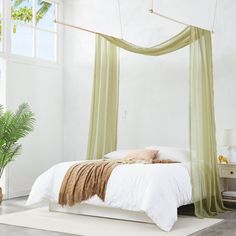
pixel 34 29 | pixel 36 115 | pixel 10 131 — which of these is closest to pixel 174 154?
pixel 10 131

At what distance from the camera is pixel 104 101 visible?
6926mm

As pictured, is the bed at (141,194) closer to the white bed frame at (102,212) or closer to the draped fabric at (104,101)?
the white bed frame at (102,212)

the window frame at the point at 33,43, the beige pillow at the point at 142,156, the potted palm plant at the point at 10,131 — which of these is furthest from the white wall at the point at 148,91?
the potted palm plant at the point at 10,131

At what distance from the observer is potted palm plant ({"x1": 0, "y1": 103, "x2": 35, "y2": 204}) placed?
22.4 feet

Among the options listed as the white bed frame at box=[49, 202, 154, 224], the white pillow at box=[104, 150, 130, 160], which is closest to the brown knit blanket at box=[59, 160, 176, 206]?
the white bed frame at box=[49, 202, 154, 224]

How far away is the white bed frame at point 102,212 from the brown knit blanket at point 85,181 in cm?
19

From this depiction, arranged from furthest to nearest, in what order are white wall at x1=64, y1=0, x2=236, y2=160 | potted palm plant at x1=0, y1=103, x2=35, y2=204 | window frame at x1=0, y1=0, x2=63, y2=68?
1. window frame at x1=0, y1=0, x2=63, y2=68
2. white wall at x1=64, y1=0, x2=236, y2=160
3. potted palm plant at x1=0, y1=103, x2=35, y2=204

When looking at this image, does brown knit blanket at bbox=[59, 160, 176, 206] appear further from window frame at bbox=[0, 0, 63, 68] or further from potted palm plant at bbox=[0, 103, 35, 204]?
window frame at bbox=[0, 0, 63, 68]

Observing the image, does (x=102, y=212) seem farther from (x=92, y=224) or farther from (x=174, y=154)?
(x=174, y=154)

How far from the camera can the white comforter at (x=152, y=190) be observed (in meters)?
5.21

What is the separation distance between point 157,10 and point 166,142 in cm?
197

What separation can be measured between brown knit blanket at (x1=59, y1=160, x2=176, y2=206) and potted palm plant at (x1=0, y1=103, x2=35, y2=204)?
1.16 meters

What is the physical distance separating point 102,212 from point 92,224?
435 mm

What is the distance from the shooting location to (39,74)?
26.6ft
